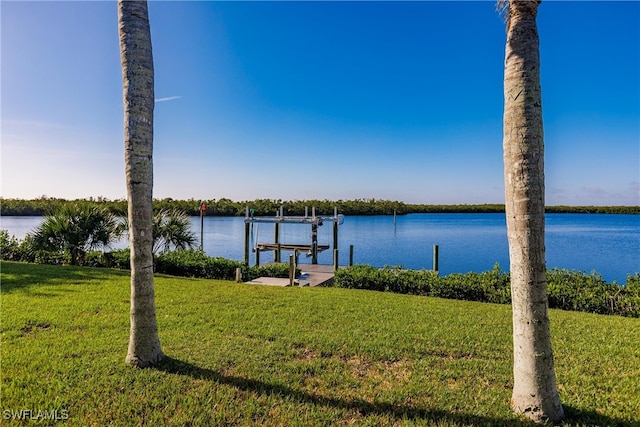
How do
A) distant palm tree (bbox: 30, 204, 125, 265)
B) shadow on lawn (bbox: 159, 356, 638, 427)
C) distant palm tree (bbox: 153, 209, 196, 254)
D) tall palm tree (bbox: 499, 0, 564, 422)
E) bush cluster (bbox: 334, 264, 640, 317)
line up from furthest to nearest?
1. distant palm tree (bbox: 153, 209, 196, 254)
2. distant palm tree (bbox: 30, 204, 125, 265)
3. bush cluster (bbox: 334, 264, 640, 317)
4. shadow on lawn (bbox: 159, 356, 638, 427)
5. tall palm tree (bbox: 499, 0, 564, 422)

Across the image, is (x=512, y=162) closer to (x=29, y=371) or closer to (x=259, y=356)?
(x=259, y=356)

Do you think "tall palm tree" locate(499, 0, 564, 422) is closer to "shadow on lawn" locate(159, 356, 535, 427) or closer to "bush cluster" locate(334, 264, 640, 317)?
"shadow on lawn" locate(159, 356, 535, 427)

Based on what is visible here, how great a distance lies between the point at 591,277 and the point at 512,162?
26.1ft

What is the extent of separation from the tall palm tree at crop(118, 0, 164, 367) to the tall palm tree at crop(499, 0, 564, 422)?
3.64 metres

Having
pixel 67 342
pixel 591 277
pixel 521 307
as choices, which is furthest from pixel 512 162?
pixel 591 277

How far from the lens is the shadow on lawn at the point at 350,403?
10.3ft

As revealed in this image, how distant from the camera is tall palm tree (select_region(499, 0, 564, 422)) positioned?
2982mm

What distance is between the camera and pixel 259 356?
14.8ft
